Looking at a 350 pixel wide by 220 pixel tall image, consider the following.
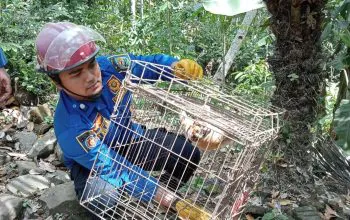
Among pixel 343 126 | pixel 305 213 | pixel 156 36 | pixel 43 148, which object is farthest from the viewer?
pixel 156 36

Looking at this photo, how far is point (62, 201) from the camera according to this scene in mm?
2119

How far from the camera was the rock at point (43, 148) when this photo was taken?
9.32 ft

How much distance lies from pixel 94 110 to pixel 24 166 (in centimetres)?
108

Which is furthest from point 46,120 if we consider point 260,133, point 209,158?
point 260,133

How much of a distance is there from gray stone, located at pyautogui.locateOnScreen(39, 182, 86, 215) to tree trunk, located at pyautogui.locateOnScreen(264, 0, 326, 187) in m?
1.05

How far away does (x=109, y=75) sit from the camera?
189 centimetres

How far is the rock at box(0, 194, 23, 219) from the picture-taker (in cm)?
205

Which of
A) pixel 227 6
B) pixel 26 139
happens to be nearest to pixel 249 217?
pixel 227 6

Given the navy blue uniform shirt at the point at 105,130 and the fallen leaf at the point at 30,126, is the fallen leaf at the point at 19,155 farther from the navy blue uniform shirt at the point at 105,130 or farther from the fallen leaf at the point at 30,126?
the navy blue uniform shirt at the point at 105,130

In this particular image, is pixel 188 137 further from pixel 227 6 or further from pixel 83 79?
pixel 227 6

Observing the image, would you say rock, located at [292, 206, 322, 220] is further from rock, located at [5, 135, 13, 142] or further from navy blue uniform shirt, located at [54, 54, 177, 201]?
rock, located at [5, 135, 13, 142]

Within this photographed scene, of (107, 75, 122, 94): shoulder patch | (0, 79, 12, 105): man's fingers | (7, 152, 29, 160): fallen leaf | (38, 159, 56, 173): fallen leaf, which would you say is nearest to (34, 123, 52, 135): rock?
(7, 152, 29, 160): fallen leaf

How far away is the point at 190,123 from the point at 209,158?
1.86ft

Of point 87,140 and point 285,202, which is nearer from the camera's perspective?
point 87,140
